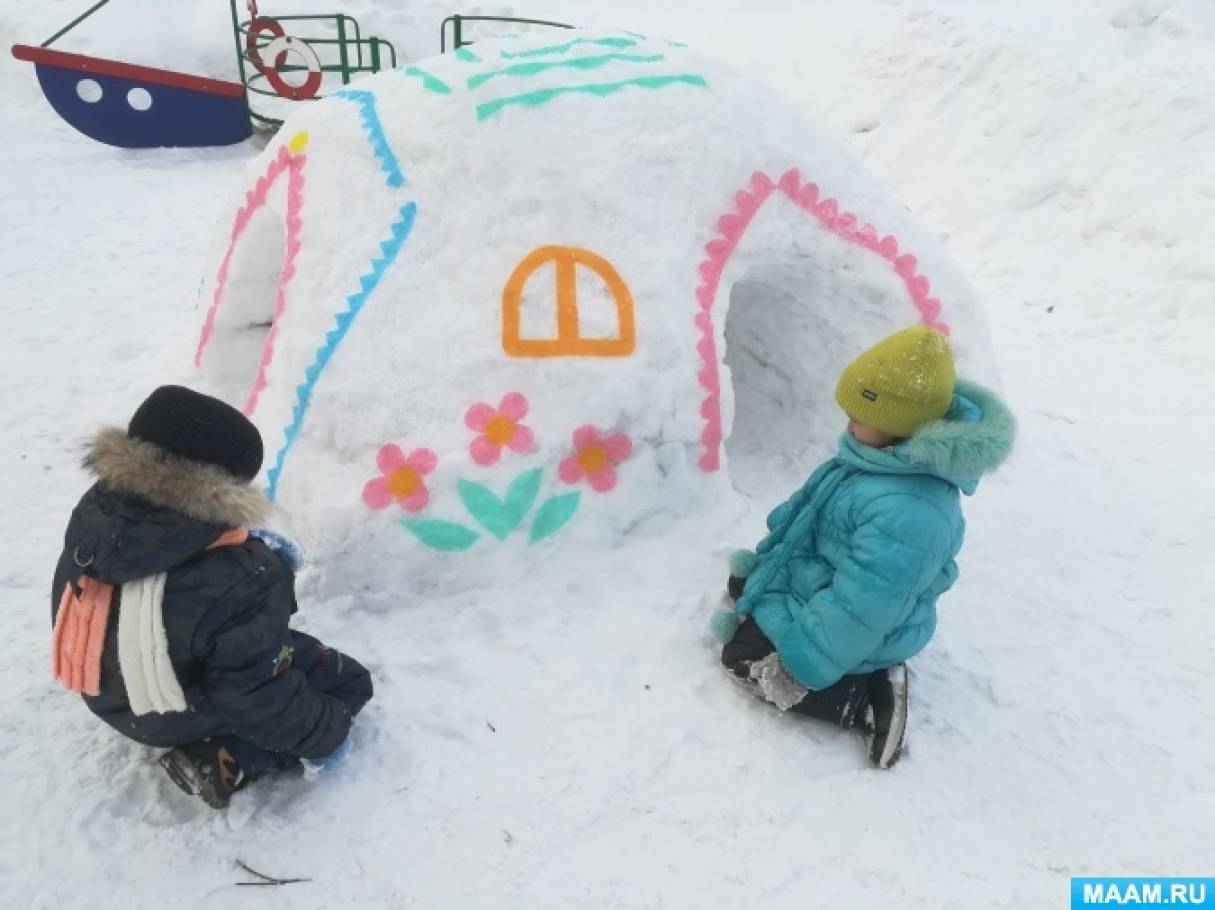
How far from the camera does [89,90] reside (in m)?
8.42

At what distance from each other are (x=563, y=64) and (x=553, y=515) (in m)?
2.01

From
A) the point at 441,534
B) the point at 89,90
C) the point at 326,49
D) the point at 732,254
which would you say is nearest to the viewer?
the point at 441,534

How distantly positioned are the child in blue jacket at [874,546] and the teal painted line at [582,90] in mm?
1924

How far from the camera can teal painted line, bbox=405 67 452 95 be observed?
3674mm

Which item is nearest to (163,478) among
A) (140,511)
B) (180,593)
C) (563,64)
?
(140,511)

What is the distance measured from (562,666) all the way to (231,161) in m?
8.03

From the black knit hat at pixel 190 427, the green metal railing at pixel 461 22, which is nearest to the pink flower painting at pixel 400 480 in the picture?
the black knit hat at pixel 190 427

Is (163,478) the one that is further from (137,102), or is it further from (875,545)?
(137,102)

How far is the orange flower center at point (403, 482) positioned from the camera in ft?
10.1

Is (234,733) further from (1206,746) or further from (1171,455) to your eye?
(1171,455)

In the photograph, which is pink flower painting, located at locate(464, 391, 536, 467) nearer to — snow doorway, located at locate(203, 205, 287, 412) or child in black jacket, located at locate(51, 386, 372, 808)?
child in black jacket, located at locate(51, 386, 372, 808)

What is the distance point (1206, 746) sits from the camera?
2928 millimetres

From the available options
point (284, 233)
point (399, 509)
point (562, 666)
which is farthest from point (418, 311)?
point (562, 666)

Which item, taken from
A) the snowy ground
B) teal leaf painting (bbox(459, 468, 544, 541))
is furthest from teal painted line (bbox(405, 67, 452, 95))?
the snowy ground
